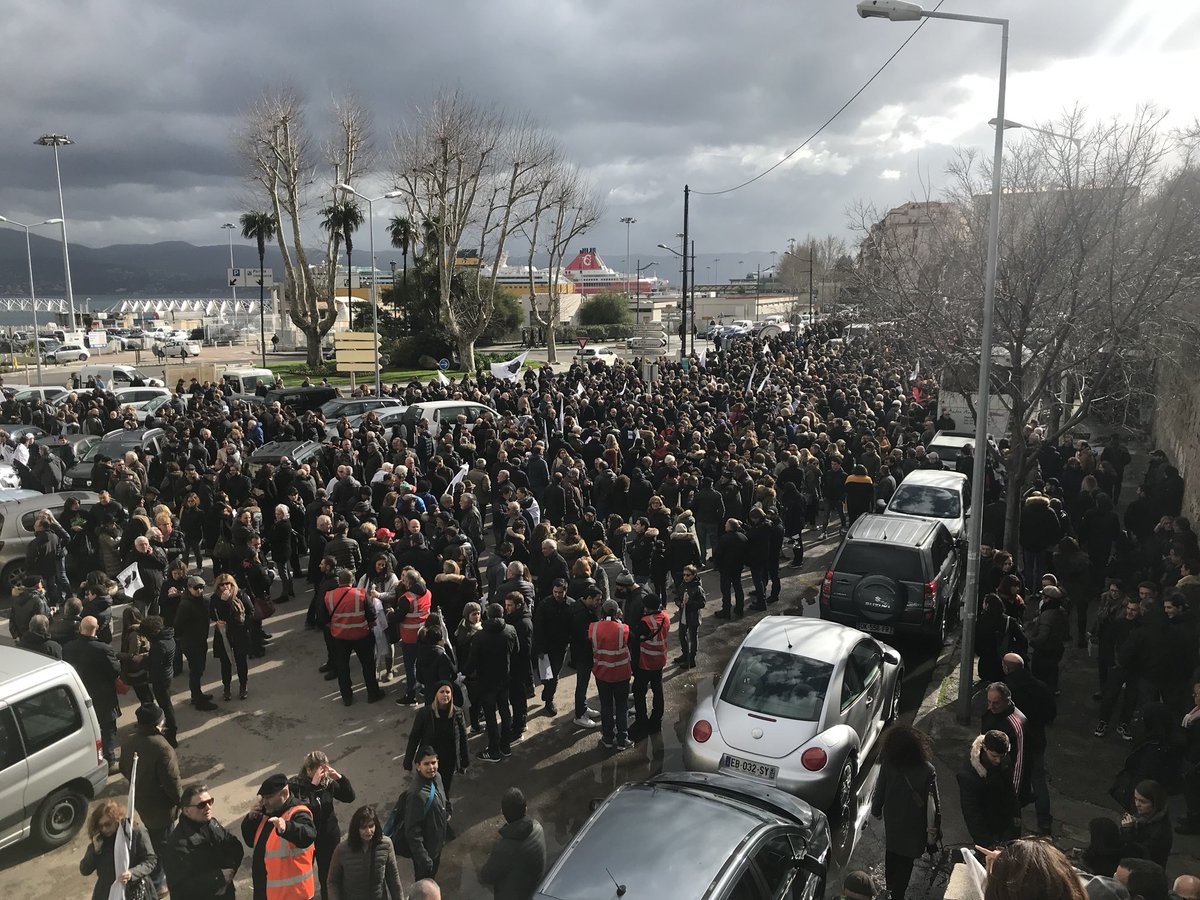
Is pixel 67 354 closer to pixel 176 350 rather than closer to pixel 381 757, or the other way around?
pixel 176 350

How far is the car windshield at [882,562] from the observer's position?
403 inches

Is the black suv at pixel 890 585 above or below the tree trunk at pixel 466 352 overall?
below

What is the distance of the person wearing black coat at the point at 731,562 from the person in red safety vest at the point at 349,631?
15.7 feet

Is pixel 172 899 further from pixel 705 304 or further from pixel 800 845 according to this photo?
pixel 705 304

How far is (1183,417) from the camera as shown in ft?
55.4

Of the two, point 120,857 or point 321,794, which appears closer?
A: point 120,857

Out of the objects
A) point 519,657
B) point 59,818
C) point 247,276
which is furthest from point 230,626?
point 247,276

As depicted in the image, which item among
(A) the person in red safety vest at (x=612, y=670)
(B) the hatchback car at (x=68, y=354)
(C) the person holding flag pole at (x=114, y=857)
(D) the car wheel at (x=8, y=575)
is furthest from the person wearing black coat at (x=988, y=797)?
(B) the hatchback car at (x=68, y=354)

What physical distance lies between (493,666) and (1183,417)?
15.8m

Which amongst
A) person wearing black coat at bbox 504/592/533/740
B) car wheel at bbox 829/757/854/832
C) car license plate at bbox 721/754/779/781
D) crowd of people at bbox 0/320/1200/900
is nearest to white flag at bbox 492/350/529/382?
crowd of people at bbox 0/320/1200/900

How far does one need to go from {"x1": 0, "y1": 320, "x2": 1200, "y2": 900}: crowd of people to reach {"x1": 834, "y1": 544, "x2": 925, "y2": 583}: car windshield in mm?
877

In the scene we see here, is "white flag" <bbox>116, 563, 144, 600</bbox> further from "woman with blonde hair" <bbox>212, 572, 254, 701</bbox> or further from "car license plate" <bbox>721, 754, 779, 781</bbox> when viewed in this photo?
"car license plate" <bbox>721, 754, 779, 781</bbox>

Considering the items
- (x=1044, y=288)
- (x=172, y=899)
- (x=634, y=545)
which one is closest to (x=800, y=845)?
(x=172, y=899)

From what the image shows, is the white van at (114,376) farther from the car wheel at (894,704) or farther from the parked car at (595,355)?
the car wheel at (894,704)
